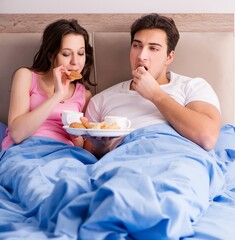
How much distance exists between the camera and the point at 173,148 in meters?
1.57

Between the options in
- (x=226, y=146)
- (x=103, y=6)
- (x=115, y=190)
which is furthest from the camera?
(x=103, y=6)

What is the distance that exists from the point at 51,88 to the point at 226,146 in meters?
0.75

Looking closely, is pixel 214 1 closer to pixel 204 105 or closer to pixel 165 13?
pixel 165 13

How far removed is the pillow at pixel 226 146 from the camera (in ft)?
6.15

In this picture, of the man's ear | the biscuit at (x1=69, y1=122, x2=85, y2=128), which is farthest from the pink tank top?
the man's ear

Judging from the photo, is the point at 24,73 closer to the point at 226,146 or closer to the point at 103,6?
the point at 103,6

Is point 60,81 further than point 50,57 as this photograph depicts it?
No

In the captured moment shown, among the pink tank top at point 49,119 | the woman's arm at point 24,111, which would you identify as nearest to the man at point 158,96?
the pink tank top at point 49,119

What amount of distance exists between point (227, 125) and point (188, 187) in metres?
0.91

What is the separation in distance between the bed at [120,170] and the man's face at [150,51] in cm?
21

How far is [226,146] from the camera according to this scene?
1911 millimetres

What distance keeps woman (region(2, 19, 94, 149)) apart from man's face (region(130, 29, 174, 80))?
8.8 inches

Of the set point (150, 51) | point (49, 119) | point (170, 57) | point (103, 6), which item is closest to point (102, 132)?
point (49, 119)

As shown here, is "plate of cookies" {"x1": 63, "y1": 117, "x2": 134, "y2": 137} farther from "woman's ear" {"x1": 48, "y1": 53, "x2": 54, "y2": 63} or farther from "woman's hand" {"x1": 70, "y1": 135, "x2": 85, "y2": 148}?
"woman's ear" {"x1": 48, "y1": 53, "x2": 54, "y2": 63}
